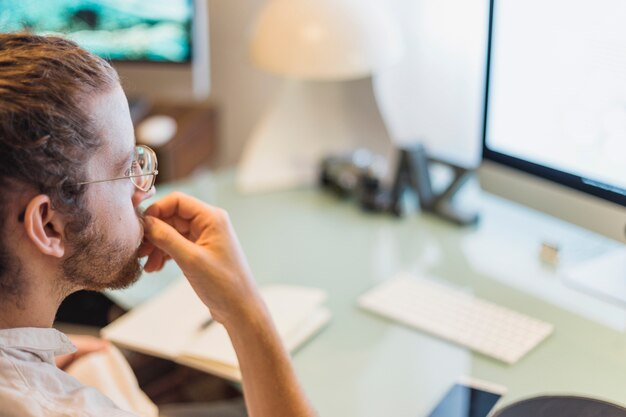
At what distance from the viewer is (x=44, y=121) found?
0.86 meters

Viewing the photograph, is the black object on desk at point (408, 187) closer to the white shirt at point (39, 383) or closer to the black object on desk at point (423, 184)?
the black object on desk at point (423, 184)

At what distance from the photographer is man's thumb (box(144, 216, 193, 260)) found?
1061 millimetres

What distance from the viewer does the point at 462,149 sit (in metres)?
1.81

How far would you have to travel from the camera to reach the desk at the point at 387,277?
1111 mm

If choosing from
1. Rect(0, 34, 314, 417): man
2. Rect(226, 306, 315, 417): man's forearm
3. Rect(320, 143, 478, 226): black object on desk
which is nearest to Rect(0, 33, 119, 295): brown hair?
Rect(0, 34, 314, 417): man

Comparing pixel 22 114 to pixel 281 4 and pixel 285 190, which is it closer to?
pixel 281 4

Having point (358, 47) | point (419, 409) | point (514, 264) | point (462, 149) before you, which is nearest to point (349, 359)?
point (419, 409)

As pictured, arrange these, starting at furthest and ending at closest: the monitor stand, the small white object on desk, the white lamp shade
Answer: the small white object on desk, the white lamp shade, the monitor stand

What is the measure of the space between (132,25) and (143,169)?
54.1 inches

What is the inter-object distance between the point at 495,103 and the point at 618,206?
30 centimetres

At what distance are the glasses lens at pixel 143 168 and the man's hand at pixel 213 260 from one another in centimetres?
6

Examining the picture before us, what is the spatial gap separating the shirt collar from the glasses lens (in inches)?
8.6

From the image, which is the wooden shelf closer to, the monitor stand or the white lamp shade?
the white lamp shade

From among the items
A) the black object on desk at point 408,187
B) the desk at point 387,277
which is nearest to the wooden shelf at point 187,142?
the desk at point 387,277
